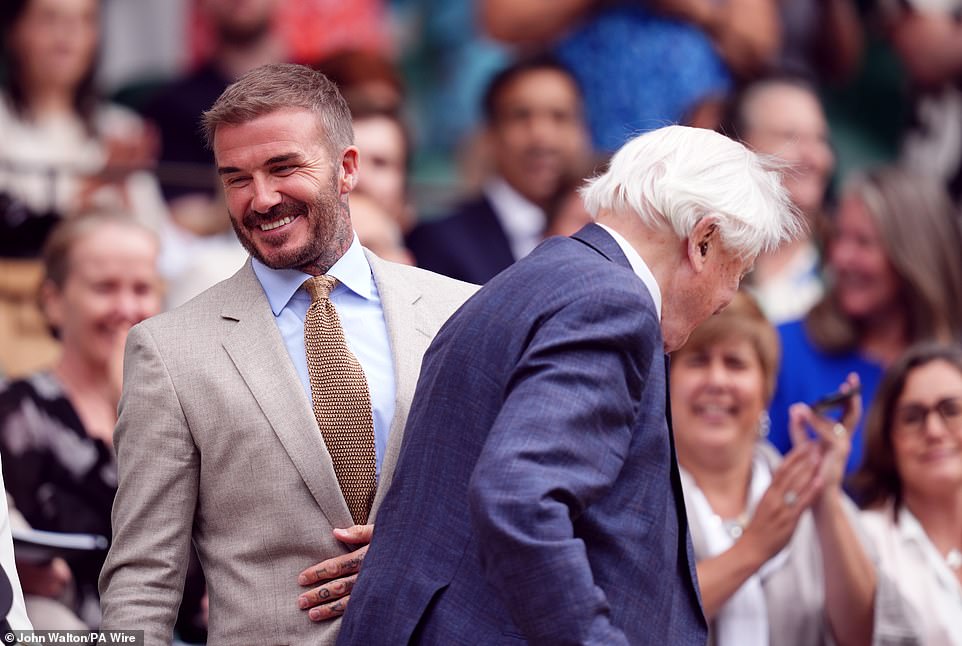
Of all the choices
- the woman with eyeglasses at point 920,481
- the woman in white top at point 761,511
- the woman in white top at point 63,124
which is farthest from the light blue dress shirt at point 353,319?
the woman in white top at point 63,124

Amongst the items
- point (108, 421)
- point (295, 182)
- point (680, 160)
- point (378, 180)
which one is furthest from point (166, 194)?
point (680, 160)

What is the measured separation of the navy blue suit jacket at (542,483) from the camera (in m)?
2.19

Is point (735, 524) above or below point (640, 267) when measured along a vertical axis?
below

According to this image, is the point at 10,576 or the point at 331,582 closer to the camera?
the point at 10,576

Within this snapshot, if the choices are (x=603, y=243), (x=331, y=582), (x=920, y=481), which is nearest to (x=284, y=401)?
(x=331, y=582)

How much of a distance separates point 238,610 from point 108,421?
168 cm

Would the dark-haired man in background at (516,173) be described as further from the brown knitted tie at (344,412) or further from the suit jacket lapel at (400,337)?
the brown knitted tie at (344,412)

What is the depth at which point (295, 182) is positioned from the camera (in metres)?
2.74

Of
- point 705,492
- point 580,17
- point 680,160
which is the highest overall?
point 580,17

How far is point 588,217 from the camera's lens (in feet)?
15.7

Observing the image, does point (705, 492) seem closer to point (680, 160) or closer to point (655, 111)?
point (680, 160)

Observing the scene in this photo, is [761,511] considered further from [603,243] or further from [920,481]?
[603,243]

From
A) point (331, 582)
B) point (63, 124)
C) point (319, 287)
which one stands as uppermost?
point (63, 124)

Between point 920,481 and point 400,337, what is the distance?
6.42ft
